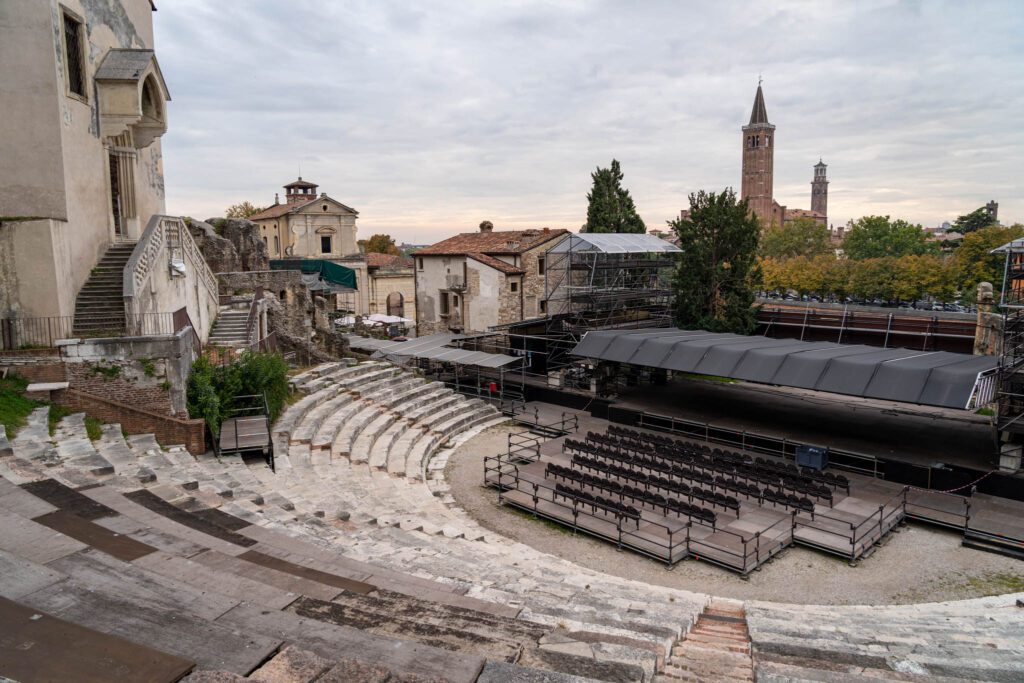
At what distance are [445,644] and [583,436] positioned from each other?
17.2 meters

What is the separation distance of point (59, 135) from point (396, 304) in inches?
1614

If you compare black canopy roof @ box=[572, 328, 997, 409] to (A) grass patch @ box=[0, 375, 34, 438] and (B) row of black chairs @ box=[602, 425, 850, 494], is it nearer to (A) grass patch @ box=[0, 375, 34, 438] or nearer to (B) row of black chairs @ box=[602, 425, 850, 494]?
(B) row of black chairs @ box=[602, 425, 850, 494]

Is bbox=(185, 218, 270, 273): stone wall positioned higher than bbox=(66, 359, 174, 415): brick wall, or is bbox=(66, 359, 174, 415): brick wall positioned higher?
bbox=(185, 218, 270, 273): stone wall

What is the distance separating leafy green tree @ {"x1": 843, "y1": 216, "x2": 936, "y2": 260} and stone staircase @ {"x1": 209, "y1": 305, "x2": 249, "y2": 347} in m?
74.7

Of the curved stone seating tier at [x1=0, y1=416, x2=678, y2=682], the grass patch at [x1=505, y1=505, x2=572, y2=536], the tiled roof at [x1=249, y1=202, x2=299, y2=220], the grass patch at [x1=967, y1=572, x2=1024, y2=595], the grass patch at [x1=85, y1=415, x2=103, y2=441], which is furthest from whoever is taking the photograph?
the tiled roof at [x1=249, y1=202, x2=299, y2=220]

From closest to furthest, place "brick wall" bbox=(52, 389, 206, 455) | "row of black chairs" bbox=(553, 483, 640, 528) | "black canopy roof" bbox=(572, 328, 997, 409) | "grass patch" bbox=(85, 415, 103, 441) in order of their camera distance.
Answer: "grass patch" bbox=(85, 415, 103, 441) < "brick wall" bbox=(52, 389, 206, 455) < "row of black chairs" bbox=(553, 483, 640, 528) < "black canopy roof" bbox=(572, 328, 997, 409)

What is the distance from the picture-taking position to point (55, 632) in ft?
17.2

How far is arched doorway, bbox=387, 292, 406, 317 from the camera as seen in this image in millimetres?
54344

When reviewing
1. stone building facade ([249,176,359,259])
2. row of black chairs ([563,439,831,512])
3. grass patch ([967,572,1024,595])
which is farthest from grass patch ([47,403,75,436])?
stone building facade ([249,176,359,259])

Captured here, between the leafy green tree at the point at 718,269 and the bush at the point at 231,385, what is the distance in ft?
71.5

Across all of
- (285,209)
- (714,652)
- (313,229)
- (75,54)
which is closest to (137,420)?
(75,54)

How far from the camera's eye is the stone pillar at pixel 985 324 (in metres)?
28.9

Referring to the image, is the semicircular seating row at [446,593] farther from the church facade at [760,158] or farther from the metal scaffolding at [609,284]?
the church facade at [760,158]

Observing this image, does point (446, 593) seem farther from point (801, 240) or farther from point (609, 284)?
point (801, 240)
